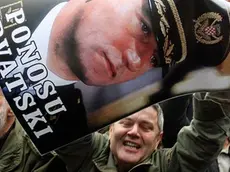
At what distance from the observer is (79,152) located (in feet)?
3.50

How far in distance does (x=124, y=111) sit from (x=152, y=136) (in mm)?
499

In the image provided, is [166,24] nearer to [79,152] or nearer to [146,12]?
[146,12]

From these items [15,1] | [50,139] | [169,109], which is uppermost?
[15,1]

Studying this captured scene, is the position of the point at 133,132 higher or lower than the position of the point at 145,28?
lower

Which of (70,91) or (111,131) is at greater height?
(70,91)

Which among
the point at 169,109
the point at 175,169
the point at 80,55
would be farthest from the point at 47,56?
the point at 169,109

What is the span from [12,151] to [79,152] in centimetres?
18

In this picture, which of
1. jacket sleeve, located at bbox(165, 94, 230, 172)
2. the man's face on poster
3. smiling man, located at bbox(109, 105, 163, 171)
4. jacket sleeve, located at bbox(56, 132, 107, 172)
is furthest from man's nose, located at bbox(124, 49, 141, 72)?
smiling man, located at bbox(109, 105, 163, 171)

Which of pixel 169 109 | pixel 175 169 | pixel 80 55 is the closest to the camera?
pixel 80 55

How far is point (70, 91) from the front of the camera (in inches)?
25.9

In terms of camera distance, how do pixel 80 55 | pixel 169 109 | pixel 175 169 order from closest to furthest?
pixel 80 55 → pixel 175 169 → pixel 169 109

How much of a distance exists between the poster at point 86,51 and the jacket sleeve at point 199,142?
9.7 inches

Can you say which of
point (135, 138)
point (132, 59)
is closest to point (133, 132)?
point (135, 138)

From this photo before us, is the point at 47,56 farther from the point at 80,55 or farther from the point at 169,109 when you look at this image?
the point at 169,109
